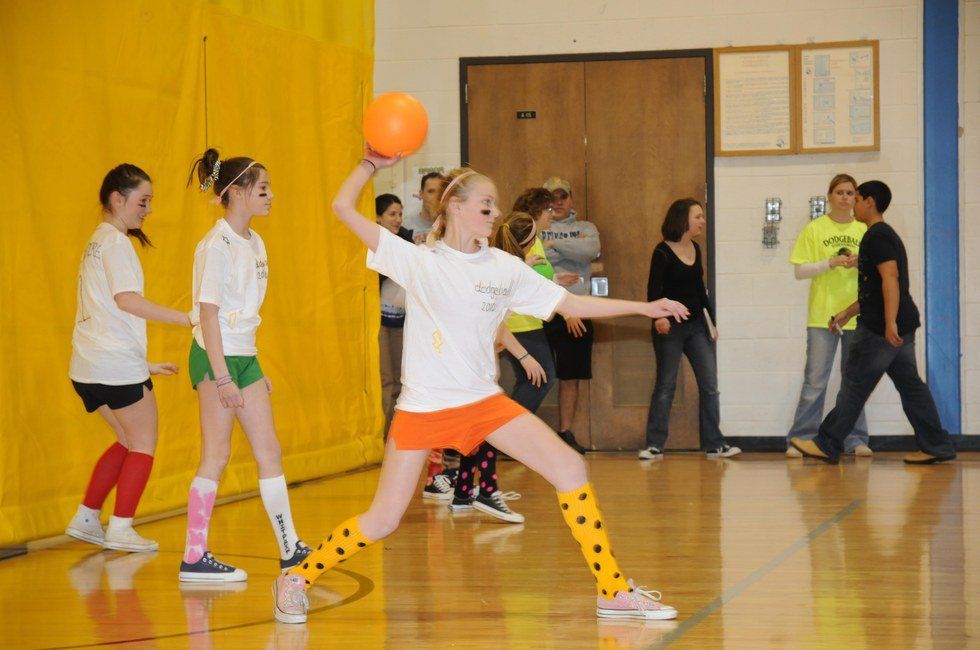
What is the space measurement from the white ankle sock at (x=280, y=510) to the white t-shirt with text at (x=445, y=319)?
0.94 m

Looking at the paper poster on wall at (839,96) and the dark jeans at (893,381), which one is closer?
the dark jeans at (893,381)

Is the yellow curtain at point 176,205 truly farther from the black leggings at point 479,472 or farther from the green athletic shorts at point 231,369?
the black leggings at point 479,472

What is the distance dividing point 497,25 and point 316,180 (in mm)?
2266

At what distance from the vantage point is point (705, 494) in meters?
6.59

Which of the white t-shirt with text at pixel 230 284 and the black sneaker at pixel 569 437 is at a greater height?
the white t-shirt with text at pixel 230 284

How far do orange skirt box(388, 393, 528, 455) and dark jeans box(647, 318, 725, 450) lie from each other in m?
4.73

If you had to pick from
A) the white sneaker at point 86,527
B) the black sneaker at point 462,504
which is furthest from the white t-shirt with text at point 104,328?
the black sneaker at point 462,504

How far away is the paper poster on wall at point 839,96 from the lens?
335 inches

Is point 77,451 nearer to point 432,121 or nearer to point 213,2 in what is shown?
point 213,2

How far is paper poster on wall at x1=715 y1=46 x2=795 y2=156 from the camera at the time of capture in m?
8.60

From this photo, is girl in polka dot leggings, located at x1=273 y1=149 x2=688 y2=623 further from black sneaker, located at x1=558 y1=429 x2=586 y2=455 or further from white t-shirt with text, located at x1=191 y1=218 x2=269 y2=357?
black sneaker, located at x1=558 y1=429 x2=586 y2=455

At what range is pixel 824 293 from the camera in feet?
27.3

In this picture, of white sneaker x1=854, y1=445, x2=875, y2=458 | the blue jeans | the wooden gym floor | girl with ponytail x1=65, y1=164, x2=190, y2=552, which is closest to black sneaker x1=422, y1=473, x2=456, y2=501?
the wooden gym floor

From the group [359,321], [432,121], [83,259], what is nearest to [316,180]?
[359,321]
